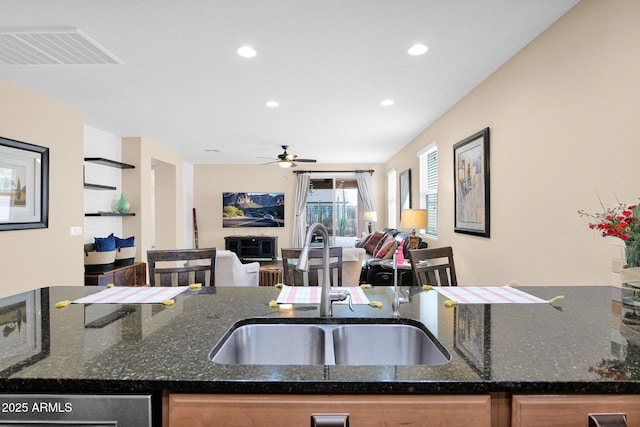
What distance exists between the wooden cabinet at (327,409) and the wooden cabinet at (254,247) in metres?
7.54

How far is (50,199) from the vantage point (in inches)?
146

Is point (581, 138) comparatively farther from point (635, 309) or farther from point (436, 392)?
point (436, 392)

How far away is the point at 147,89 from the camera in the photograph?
3.47 metres

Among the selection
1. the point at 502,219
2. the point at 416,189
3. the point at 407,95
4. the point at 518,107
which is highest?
the point at 407,95

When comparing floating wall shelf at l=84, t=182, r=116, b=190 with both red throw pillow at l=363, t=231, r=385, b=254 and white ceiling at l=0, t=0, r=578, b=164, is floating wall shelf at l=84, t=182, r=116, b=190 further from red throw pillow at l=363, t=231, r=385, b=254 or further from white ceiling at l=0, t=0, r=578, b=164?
red throw pillow at l=363, t=231, r=385, b=254

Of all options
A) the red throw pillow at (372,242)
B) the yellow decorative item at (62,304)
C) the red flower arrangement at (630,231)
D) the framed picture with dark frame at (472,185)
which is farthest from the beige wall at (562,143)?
the red throw pillow at (372,242)

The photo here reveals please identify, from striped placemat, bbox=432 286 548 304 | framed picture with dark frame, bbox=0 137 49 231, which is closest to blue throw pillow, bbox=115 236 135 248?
framed picture with dark frame, bbox=0 137 49 231

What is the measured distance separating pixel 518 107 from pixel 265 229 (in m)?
6.74

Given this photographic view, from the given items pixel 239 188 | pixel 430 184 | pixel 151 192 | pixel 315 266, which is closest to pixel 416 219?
pixel 430 184

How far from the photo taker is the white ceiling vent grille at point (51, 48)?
7.63 ft

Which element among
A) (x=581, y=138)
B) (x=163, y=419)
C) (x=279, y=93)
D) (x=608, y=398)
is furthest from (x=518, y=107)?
(x=163, y=419)

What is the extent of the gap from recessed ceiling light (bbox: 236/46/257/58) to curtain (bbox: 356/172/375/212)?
6.00 metres

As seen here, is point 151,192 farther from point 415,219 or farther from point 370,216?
point 415,219

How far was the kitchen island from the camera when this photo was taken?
75 cm
